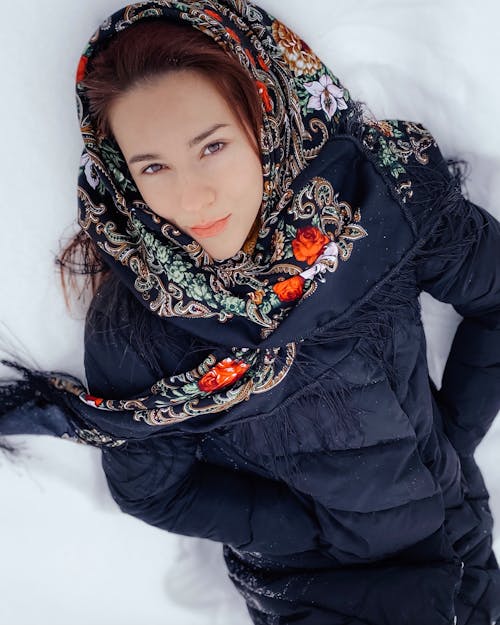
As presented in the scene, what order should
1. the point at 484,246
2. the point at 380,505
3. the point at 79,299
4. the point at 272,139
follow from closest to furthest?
1. the point at 272,139
2. the point at 484,246
3. the point at 380,505
4. the point at 79,299

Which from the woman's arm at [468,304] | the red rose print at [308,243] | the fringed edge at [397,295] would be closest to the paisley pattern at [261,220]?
the red rose print at [308,243]

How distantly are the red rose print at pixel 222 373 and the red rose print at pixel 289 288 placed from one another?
154 millimetres

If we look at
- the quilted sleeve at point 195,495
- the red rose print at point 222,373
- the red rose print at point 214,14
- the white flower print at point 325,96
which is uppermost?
the red rose print at point 214,14

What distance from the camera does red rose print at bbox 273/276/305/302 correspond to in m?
1.07

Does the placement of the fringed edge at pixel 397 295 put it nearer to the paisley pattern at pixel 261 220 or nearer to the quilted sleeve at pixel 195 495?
the paisley pattern at pixel 261 220

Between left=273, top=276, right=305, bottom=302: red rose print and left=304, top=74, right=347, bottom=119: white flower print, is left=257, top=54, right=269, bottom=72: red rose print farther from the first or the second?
left=273, top=276, right=305, bottom=302: red rose print

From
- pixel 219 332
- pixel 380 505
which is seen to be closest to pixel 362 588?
pixel 380 505

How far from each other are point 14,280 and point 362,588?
99cm

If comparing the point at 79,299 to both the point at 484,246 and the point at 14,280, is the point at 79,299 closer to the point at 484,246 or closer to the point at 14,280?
the point at 14,280

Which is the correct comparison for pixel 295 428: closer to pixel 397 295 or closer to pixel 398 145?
pixel 397 295

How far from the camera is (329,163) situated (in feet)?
3.52

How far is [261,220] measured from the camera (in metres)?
1.11

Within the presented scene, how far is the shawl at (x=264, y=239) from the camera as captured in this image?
1.06 meters

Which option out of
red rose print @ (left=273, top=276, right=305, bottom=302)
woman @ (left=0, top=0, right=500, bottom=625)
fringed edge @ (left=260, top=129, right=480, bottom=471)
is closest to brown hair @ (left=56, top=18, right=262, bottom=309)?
woman @ (left=0, top=0, right=500, bottom=625)
